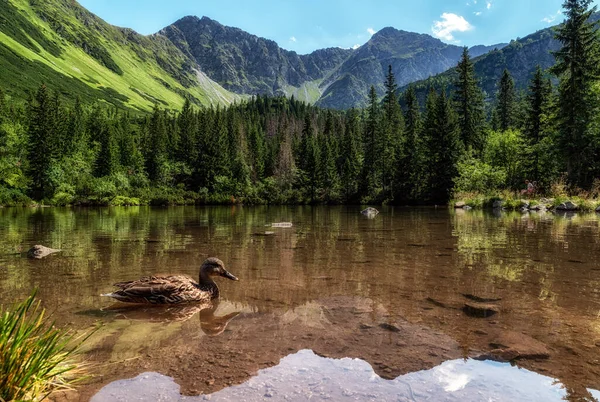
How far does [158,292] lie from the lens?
21.6ft

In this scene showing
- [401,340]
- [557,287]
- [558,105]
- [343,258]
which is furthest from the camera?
[558,105]

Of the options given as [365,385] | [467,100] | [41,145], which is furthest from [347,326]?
[41,145]

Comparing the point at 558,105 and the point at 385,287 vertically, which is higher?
the point at 558,105

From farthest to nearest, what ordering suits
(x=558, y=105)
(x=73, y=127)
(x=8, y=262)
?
(x=73, y=127)
(x=558, y=105)
(x=8, y=262)

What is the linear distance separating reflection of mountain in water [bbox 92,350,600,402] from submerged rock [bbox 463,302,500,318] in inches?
71.2

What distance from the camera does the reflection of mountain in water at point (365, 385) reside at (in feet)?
11.2

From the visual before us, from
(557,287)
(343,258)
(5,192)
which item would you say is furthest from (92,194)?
(557,287)

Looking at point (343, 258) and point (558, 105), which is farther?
point (558, 105)

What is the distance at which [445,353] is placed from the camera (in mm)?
4367

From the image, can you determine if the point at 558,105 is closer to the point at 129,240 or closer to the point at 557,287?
the point at 557,287

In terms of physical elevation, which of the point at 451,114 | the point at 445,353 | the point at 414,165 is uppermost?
the point at 451,114

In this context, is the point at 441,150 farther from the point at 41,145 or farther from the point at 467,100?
the point at 41,145

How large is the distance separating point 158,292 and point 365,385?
431 cm

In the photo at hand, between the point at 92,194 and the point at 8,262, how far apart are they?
65728mm
